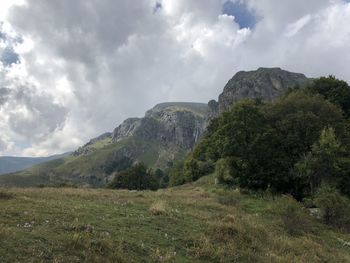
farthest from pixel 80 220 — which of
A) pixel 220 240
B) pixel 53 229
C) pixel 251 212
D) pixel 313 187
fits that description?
pixel 313 187

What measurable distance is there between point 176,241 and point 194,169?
74.6m

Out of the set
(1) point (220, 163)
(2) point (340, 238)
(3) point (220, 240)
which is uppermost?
(1) point (220, 163)

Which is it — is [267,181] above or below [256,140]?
below

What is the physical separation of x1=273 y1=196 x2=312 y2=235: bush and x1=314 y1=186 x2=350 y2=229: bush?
338 cm

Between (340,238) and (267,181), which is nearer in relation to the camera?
(340,238)

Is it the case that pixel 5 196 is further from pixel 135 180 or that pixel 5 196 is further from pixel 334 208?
pixel 135 180

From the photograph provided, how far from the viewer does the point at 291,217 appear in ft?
86.2

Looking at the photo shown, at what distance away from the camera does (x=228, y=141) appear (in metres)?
47.8

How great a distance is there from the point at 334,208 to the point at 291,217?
606cm

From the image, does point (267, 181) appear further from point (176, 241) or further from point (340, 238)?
point (176, 241)

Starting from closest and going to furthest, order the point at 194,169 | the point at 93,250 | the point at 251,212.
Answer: the point at 93,250, the point at 251,212, the point at 194,169

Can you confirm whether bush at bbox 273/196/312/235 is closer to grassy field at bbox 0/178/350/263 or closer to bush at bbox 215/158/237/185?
grassy field at bbox 0/178/350/263

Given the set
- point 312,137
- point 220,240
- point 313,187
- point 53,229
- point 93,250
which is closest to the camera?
point 93,250

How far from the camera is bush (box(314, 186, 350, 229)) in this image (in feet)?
97.8
